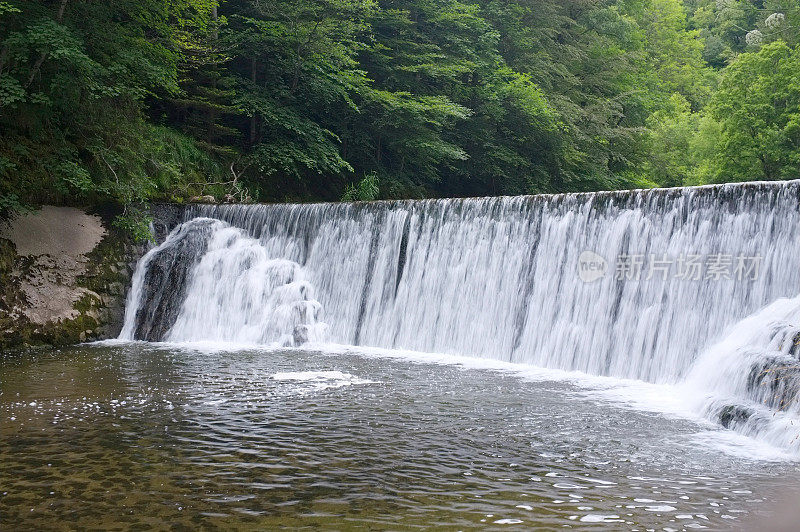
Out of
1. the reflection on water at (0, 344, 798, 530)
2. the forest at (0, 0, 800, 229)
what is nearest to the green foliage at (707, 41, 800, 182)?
the forest at (0, 0, 800, 229)

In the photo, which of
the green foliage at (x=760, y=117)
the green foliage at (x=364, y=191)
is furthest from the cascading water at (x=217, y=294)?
the green foliage at (x=760, y=117)

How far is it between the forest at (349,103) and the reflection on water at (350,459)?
5658 mm

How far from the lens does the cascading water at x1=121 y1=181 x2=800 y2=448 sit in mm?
9281

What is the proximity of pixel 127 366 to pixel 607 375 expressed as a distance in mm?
6556

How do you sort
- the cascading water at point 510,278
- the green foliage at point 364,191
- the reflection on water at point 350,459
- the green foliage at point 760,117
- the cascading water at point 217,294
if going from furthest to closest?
the green foliage at point 760,117, the green foliage at point 364,191, the cascading water at point 217,294, the cascading water at point 510,278, the reflection on water at point 350,459

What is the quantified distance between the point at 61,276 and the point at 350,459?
9.46m

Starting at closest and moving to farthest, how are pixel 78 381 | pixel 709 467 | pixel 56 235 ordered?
pixel 709 467 < pixel 78 381 < pixel 56 235

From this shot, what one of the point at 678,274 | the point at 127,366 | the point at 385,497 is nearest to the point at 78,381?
the point at 127,366

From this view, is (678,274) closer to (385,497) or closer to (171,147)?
(385,497)

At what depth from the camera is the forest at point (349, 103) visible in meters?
12.6

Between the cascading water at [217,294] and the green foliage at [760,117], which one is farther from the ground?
the green foliage at [760,117]

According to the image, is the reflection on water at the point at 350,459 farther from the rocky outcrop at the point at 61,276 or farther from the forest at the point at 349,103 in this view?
the forest at the point at 349,103

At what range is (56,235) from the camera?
13164mm

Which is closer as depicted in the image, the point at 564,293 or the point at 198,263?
the point at 564,293
